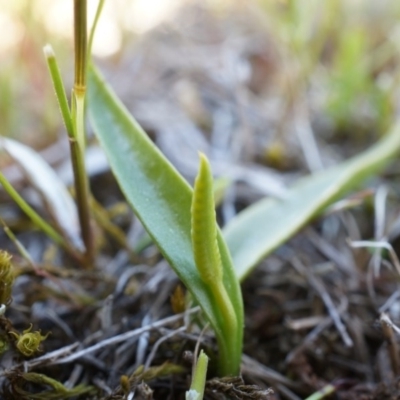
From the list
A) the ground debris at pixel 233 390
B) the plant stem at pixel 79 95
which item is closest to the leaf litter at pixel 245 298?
the ground debris at pixel 233 390

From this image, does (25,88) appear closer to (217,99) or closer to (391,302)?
(217,99)

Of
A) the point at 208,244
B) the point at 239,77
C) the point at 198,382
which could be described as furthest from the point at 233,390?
the point at 239,77

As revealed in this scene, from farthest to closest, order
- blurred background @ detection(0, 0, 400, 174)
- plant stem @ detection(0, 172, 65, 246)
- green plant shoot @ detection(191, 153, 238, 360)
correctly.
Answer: blurred background @ detection(0, 0, 400, 174), plant stem @ detection(0, 172, 65, 246), green plant shoot @ detection(191, 153, 238, 360)

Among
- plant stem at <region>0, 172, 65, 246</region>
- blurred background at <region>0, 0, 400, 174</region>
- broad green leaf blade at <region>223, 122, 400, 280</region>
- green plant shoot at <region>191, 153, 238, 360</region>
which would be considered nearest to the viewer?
green plant shoot at <region>191, 153, 238, 360</region>

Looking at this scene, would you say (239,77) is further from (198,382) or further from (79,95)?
(198,382)

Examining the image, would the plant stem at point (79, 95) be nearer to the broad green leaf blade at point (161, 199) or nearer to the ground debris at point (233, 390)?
the broad green leaf blade at point (161, 199)

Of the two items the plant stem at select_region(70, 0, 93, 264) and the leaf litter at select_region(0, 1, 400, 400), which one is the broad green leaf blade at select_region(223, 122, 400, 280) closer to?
the leaf litter at select_region(0, 1, 400, 400)

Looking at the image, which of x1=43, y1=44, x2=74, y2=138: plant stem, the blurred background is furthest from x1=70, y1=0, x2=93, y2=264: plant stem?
the blurred background
